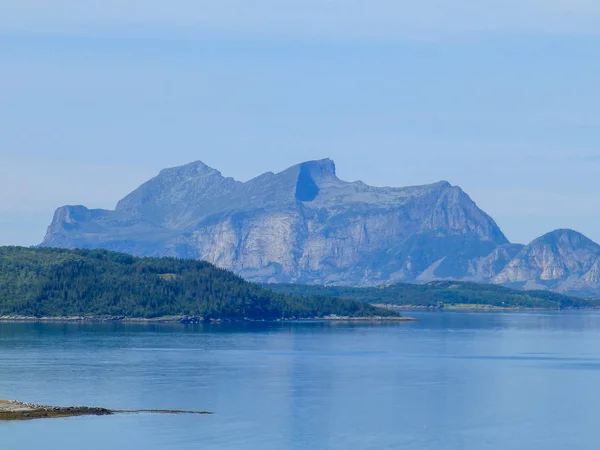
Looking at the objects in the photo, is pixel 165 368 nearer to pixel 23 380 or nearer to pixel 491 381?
pixel 23 380

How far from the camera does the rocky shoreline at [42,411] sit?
345 ft

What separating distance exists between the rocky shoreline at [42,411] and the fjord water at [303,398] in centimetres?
183

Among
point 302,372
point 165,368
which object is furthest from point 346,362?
point 165,368

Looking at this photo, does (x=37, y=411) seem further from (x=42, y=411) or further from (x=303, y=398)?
(x=303, y=398)

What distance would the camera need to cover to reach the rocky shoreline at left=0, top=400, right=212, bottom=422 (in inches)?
4139

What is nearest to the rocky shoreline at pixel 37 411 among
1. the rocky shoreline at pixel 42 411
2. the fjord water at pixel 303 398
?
the rocky shoreline at pixel 42 411

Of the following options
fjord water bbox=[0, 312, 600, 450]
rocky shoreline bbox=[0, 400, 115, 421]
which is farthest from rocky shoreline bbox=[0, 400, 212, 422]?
fjord water bbox=[0, 312, 600, 450]

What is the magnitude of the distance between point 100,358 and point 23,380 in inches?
1442

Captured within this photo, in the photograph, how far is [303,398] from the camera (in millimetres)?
132250

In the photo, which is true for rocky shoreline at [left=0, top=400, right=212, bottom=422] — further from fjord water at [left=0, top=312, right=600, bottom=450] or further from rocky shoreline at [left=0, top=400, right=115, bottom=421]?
fjord water at [left=0, top=312, right=600, bottom=450]

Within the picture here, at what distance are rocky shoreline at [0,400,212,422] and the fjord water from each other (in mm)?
1834

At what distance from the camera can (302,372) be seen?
16338 cm

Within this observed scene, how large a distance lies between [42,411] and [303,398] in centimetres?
3407

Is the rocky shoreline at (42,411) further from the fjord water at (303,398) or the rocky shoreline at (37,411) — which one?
the fjord water at (303,398)
